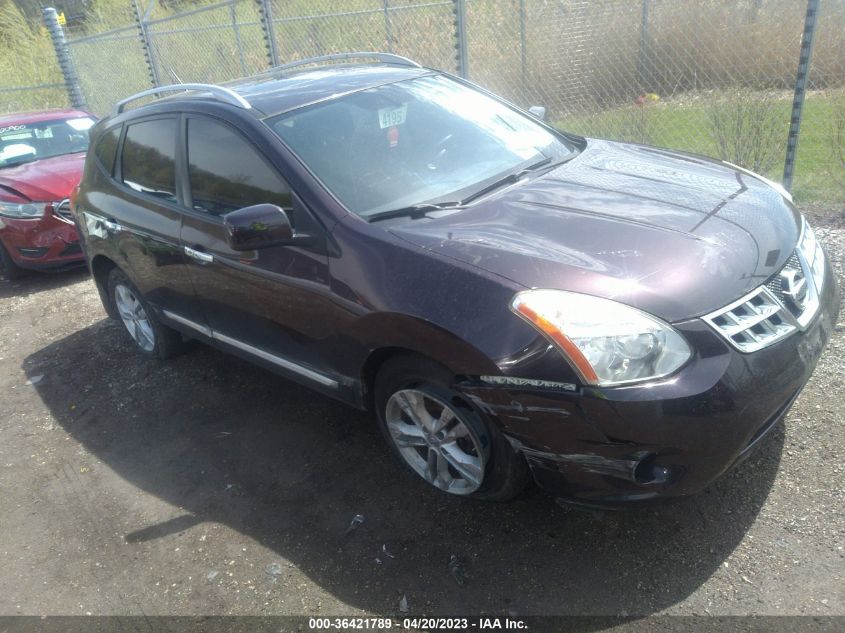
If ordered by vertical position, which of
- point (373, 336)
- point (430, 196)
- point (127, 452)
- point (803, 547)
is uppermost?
point (430, 196)

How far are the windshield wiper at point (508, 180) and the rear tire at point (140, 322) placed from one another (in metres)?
2.51

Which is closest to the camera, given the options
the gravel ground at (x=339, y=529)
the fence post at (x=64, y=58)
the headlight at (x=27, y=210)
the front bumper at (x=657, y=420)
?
the front bumper at (x=657, y=420)

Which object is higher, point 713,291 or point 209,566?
point 713,291

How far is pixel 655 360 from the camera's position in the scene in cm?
233

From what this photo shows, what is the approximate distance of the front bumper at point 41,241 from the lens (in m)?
6.58

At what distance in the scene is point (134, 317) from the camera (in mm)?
4949

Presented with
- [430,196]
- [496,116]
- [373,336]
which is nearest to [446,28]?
[496,116]

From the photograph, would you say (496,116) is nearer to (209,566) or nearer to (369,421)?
(369,421)

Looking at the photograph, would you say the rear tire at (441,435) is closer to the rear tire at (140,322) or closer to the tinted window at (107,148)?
the rear tire at (140,322)

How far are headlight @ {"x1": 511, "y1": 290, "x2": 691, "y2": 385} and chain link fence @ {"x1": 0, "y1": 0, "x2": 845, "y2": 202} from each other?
3829 mm

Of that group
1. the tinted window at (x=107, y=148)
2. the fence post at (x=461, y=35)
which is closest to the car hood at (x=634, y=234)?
the tinted window at (x=107, y=148)

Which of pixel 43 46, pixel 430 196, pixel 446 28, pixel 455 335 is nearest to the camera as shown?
pixel 455 335

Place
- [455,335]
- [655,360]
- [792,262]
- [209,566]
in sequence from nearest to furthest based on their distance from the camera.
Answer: [655,360], [455,335], [792,262], [209,566]

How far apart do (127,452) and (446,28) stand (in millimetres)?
6948
